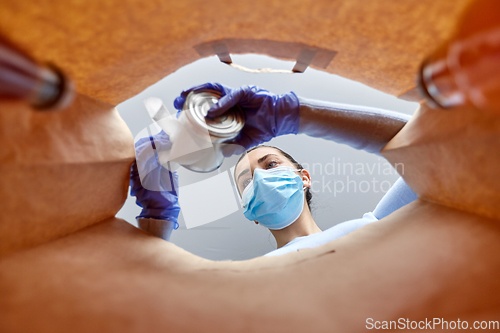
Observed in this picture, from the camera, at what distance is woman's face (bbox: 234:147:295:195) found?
123cm

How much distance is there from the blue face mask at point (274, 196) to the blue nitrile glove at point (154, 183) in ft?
1.01

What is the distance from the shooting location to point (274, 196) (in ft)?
3.65

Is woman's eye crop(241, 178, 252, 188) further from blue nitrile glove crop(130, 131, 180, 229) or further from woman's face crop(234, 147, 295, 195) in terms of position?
blue nitrile glove crop(130, 131, 180, 229)

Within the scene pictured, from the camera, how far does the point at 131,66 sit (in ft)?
1.90

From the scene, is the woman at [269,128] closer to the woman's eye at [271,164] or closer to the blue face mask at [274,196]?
the blue face mask at [274,196]

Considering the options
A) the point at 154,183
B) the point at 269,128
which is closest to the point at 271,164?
the point at 269,128

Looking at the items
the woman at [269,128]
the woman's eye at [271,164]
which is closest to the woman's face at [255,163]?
the woman's eye at [271,164]

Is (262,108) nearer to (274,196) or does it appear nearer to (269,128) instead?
(269,128)

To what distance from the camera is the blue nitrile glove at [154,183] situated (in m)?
0.81

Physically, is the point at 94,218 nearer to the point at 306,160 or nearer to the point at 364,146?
the point at 364,146

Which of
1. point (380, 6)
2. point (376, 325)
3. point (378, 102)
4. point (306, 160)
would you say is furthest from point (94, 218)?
point (378, 102)

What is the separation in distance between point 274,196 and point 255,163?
0.68 feet

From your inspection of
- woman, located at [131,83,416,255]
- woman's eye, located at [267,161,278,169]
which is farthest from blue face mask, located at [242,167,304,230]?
woman, located at [131,83,416,255]

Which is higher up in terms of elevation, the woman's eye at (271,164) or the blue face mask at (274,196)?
the woman's eye at (271,164)
